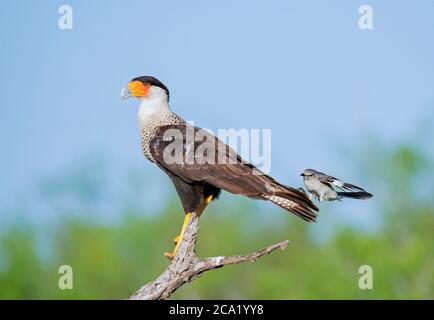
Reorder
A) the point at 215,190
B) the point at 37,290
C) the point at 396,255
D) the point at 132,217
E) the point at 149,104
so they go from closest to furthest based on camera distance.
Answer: the point at 215,190, the point at 149,104, the point at 396,255, the point at 37,290, the point at 132,217

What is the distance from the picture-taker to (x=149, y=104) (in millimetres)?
13500

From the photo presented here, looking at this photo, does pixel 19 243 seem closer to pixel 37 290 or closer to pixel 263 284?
pixel 37 290

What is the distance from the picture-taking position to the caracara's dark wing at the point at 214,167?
11453 mm

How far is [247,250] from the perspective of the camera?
51.6 metres

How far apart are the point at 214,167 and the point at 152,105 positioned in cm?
182

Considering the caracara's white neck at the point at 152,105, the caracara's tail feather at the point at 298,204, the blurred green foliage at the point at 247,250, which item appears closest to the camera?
the caracara's tail feather at the point at 298,204

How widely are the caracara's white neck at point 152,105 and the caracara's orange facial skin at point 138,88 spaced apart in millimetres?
97

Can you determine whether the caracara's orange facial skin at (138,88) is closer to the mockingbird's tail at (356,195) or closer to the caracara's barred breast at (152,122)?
the caracara's barred breast at (152,122)

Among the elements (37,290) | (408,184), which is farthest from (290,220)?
(37,290)

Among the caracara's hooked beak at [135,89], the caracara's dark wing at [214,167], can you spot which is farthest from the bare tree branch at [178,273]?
the caracara's hooked beak at [135,89]

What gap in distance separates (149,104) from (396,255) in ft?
107
